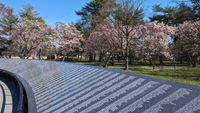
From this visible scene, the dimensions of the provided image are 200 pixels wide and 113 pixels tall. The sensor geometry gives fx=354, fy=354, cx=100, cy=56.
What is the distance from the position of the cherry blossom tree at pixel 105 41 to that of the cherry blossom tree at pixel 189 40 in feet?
29.3

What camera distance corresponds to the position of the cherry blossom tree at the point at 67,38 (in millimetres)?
60531

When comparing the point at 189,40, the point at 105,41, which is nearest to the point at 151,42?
the point at 189,40

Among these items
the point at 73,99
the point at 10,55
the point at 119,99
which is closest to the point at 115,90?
the point at 119,99

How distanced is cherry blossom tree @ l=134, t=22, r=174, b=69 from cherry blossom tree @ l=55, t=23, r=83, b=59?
51.9ft

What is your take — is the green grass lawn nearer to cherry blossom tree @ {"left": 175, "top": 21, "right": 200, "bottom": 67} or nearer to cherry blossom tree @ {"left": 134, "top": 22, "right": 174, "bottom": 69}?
cherry blossom tree @ {"left": 175, "top": 21, "right": 200, "bottom": 67}

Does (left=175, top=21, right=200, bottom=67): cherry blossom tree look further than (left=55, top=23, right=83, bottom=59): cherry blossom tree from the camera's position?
No

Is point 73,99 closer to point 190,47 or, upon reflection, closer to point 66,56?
point 190,47

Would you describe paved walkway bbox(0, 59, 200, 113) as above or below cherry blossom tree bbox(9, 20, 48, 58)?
below

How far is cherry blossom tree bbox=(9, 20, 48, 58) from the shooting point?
2202 inches

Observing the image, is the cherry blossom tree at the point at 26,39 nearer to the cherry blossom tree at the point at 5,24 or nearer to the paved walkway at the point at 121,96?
the cherry blossom tree at the point at 5,24

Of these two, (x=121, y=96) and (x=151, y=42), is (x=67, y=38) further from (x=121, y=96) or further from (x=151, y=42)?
(x=121, y=96)

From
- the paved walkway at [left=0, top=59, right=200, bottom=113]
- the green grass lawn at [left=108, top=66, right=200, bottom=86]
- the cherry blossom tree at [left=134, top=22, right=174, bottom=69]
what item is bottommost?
the green grass lawn at [left=108, top=66, right=200, bottom=86]

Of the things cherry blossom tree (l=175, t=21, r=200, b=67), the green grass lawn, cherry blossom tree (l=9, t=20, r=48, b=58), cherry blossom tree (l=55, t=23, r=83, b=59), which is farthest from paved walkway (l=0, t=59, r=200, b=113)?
cherry blossom tree (l=55, t=23, r=83, b=59)

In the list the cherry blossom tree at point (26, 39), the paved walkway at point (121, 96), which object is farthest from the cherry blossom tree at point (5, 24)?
the paved walkway at point (121, 96)
